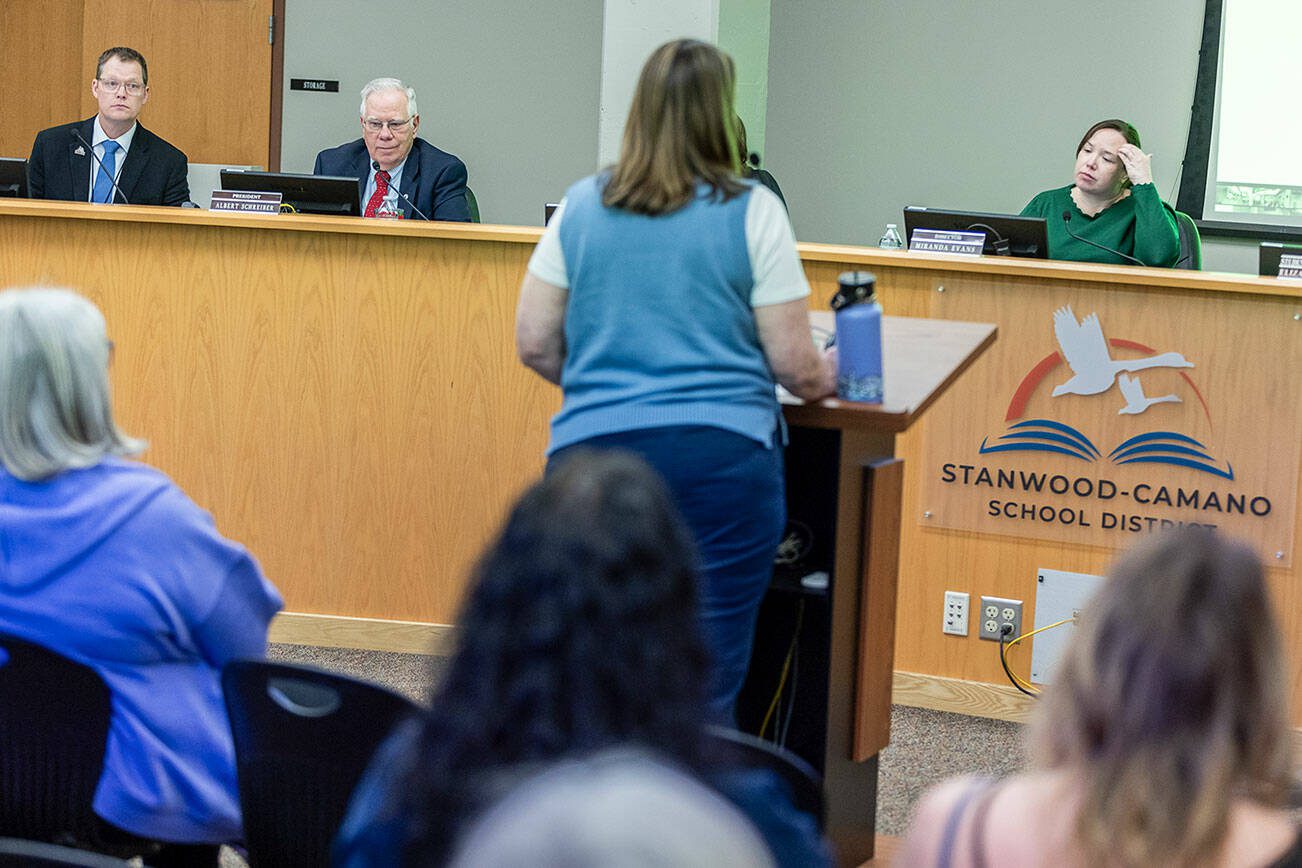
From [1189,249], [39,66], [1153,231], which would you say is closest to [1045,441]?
[1153,231]

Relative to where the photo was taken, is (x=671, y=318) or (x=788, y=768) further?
(x=671, y=318)

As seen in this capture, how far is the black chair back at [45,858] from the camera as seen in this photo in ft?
4.05

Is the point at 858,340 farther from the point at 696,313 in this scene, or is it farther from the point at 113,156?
the point at 113,156

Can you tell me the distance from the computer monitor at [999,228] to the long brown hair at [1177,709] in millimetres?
3136

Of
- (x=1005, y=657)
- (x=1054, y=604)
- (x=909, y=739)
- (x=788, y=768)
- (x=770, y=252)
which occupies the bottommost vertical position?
(x=909, y=739)

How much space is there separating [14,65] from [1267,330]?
6339 millimetres

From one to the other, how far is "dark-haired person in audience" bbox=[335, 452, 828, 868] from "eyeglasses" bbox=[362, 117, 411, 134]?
4.40m

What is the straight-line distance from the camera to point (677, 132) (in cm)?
227

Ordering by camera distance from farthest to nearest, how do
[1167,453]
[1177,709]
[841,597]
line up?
[1167,453] < [841,597] < [1177,709]

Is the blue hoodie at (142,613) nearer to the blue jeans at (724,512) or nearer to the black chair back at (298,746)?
the black chair back at (298,746)

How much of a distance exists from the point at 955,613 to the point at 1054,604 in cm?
25

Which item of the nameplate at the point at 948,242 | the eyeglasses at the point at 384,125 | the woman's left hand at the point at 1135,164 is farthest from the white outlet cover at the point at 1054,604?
the eyeglasses at the point at 384,125

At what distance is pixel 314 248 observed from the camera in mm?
4168

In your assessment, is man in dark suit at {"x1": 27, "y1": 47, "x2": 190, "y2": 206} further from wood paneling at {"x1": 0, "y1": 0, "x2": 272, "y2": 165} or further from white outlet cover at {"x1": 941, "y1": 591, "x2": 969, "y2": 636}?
white outlet cover at {"x1": 941, "y1": 591, "x2": 969, "y2": 636}
